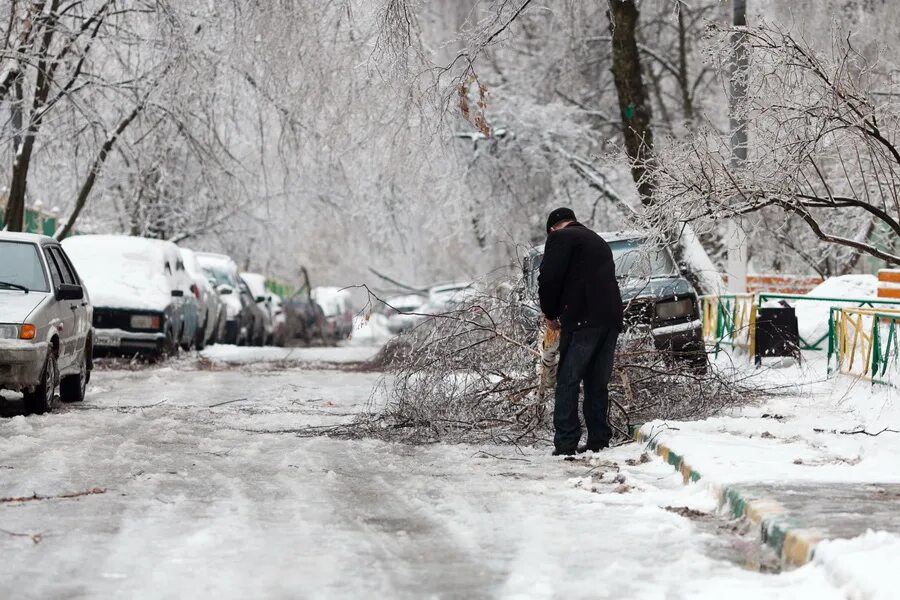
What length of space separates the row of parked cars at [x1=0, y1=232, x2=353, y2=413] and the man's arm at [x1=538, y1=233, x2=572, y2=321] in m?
4.76

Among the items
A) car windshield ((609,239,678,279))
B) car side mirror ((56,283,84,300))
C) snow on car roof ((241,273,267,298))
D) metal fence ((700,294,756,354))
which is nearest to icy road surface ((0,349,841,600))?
car side mirror ((56,283,84,300))

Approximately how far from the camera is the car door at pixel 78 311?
14.2 m

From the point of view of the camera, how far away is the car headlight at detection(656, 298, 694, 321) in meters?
15.2

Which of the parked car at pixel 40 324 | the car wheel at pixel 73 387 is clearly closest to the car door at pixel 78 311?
the parked car at pixel 40 324

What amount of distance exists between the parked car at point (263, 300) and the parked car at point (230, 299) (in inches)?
61.8

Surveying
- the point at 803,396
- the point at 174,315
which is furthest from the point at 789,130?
the point at 174,315

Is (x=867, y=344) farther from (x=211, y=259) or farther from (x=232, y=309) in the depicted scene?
(x=211, y=259)

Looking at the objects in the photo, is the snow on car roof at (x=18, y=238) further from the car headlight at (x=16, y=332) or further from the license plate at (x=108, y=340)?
the license plate at (x=108, y=340)

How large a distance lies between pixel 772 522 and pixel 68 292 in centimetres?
854

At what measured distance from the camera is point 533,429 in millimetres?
11406

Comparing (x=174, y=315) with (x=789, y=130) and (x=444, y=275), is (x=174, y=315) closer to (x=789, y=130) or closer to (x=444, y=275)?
(x=789, y=130)

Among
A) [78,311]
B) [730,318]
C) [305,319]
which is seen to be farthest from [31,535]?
[305,319]

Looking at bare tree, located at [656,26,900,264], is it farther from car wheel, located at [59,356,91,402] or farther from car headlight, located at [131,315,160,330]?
car headlight, located at [131,315,160,330]

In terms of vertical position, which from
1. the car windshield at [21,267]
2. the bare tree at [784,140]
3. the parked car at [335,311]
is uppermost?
the bare tree at [784,140]
